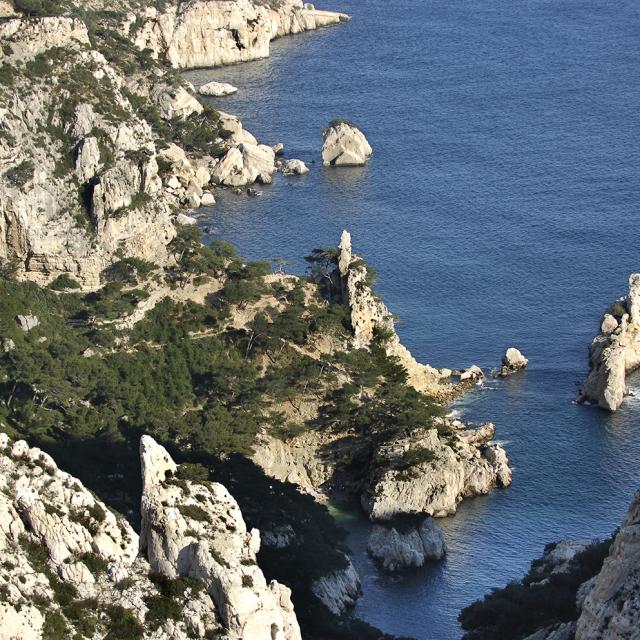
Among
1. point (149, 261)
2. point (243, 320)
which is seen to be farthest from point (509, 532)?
point (149, 261)

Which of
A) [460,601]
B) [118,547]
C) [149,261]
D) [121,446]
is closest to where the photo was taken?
[118,547]

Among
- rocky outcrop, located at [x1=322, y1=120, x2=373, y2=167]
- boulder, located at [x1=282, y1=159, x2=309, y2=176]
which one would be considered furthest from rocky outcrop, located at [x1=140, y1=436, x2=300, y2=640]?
rocky outcrop, located at [x1=322, y1=120, x2=373, y2=167]

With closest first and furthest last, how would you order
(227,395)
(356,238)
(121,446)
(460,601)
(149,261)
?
(460,601) < (121,446) < (227,395) < (149,261) < (356,238)

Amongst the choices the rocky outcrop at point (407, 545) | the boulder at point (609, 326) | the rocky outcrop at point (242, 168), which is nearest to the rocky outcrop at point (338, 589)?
the rocky outcrop at point (407, 545)

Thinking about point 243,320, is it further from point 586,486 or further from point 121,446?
point 586,486

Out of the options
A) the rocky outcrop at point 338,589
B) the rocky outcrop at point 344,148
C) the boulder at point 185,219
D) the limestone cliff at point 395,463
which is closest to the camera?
the rocky outcrop at point 338,589

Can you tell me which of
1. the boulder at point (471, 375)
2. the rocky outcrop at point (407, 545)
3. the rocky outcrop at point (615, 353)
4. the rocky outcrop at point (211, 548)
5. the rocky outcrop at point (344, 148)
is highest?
the rocky outcrop at point (211, 548)

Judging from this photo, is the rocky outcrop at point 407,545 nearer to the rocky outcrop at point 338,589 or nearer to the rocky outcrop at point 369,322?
the rocky outcrop at point 338,589
